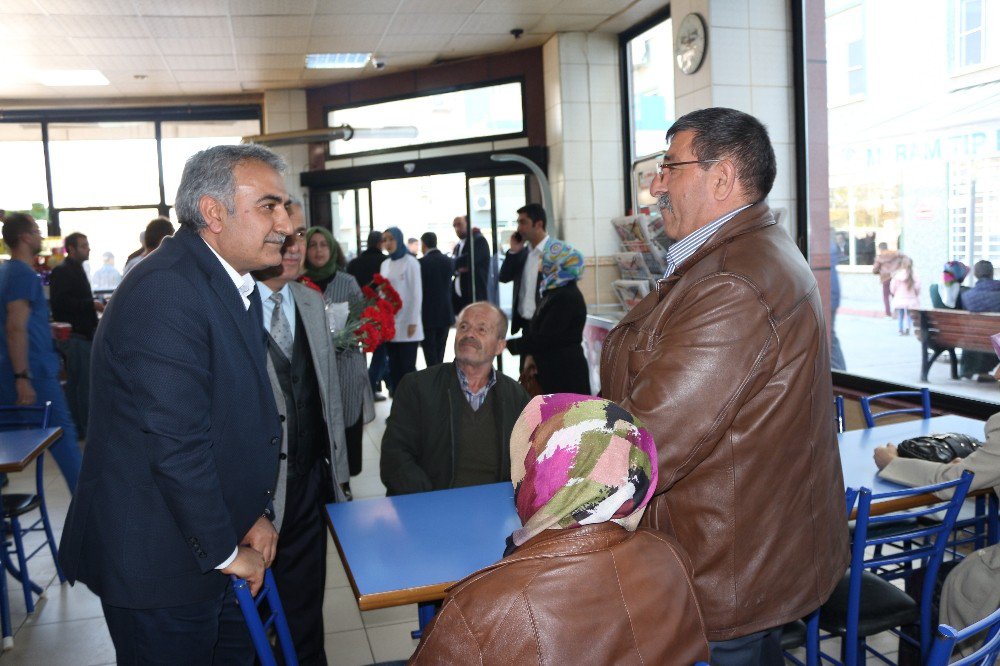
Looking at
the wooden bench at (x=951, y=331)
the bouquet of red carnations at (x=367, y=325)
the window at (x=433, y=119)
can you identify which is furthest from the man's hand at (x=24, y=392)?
the window at (x=433, y=119)

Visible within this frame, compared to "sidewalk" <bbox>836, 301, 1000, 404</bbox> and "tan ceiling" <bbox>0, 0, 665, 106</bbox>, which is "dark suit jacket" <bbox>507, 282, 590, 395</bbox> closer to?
"sidewalk" <bbox>836, 301, 1000, 404</bbox>

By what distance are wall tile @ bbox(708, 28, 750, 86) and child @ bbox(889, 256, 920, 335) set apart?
1.80 metres

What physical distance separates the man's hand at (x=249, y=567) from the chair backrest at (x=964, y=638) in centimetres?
133

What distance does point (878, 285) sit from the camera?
16.5ft

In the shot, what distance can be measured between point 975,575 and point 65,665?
3.26 m

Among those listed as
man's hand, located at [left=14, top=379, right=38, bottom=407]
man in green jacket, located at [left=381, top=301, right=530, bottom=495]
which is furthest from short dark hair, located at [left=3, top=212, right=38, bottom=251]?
man in green jacket, located at [left=381, top=301, right=530, bottom=495]

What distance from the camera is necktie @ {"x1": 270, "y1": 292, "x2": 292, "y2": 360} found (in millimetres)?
2648

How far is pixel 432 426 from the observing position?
299 cm

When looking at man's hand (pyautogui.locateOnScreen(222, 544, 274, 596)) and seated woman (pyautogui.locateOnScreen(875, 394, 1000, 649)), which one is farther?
seated woman (pyautogui.locateOnScreen(875, 394, 1000, 649))

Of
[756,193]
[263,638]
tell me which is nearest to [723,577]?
[756,193]

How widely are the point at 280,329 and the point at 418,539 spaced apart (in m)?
0.89

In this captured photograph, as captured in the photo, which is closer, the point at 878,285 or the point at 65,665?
the point at 65,665

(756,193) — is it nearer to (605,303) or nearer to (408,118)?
(605,303)

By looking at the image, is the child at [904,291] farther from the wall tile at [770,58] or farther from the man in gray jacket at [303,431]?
the man in gray jacket at [303,431]
